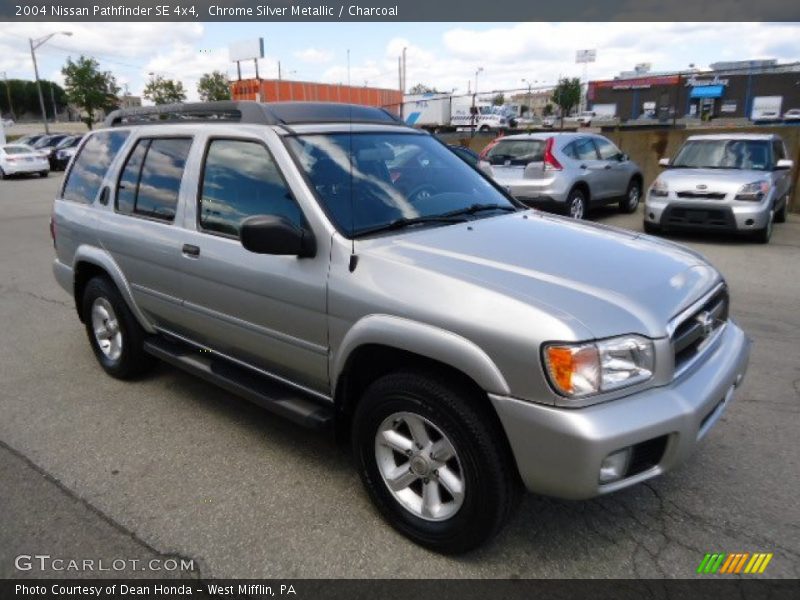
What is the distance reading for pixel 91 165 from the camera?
466 centimetres

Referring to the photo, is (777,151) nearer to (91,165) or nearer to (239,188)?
(239,188)

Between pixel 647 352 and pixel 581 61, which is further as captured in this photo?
pixel 581 61

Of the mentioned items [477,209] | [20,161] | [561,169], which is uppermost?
[477,209]

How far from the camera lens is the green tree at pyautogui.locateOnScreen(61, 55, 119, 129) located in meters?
44.4

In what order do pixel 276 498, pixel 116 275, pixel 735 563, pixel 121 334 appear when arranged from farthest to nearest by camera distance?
pixel 121 334 → pixel 116 275 → pixel 276 498 → pixel 735 563

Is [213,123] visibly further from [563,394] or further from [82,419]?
[563,394]

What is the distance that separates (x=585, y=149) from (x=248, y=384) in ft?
30.6

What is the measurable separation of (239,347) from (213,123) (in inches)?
51.8

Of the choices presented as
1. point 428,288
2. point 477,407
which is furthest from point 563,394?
point 428,288

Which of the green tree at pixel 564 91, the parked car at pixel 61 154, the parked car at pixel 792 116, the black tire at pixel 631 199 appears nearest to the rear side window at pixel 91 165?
the black tire at pixel 631 199

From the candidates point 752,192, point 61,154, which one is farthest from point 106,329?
point 61,154

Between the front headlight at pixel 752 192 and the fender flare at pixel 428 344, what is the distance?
8.40 m

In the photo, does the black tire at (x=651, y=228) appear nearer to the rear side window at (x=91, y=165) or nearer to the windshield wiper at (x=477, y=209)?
the windshield wiper at (x=477, y=209)

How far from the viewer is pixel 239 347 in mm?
3451
